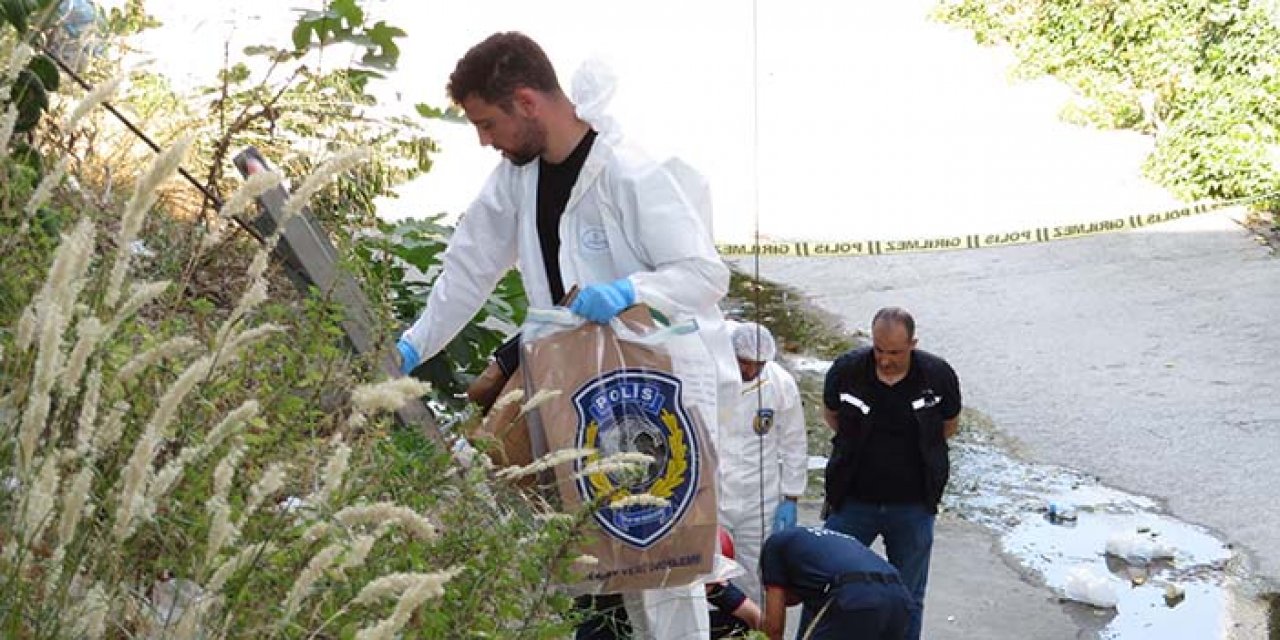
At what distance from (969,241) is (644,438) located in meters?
8.85

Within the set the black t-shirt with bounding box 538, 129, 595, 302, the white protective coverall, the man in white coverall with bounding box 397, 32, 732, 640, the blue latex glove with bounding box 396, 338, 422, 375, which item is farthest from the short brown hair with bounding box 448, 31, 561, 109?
the white protective coverall

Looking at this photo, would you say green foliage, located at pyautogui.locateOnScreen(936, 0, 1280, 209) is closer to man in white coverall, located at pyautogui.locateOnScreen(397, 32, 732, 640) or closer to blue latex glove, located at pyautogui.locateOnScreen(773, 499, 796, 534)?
blue latex glove, located at pyautogui.locateOnScreen(773, 499, 796, 534)

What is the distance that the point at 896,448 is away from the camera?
695cm

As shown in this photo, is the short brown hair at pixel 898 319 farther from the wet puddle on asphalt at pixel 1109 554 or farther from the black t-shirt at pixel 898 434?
the wet puddle on asphalt at pixel 1109 554

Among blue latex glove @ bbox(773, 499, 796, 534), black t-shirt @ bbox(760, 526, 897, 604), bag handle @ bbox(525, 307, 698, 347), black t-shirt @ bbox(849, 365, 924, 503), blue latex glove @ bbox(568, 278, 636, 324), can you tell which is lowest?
blue latex glove @ bbox(773, 499, 796, 534)

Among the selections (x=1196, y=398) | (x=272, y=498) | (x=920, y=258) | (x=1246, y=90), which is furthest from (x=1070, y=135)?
(x=272, y=498)

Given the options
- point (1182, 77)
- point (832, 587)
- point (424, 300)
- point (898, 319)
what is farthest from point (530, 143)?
point (1182, 77)

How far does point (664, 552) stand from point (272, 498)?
4.21ft

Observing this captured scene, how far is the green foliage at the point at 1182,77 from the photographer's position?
528 inches

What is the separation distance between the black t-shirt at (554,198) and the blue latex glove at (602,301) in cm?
37

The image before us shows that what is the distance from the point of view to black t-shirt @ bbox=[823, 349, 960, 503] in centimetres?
692

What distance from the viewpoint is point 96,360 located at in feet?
7.79

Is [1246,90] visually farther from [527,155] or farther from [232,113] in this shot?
[527,155]

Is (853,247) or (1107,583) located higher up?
(853,247)
